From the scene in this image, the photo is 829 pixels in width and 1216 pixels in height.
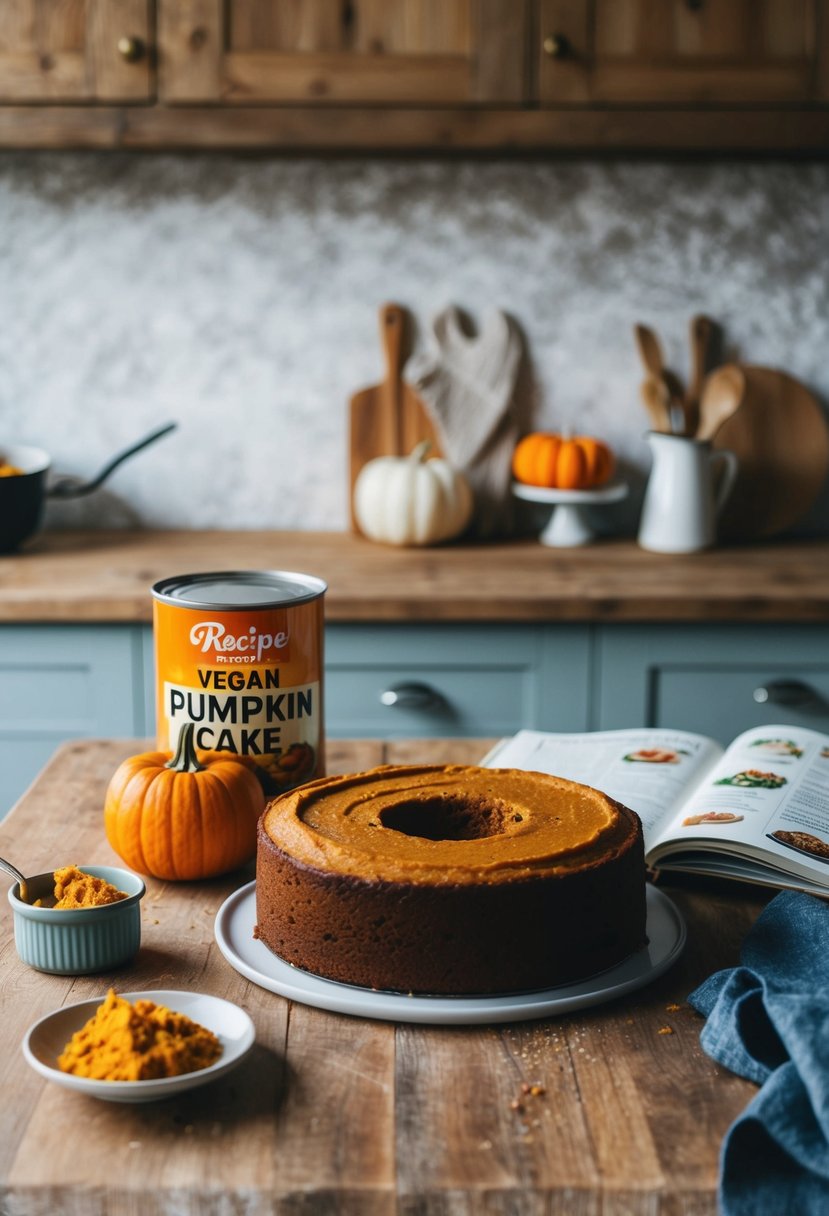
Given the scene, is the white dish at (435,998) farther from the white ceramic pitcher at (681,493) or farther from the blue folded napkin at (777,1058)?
the white ceramic pitcher at (681,493)

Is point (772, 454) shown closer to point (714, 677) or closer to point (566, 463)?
point (566, 463)

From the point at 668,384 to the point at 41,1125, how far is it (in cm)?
232

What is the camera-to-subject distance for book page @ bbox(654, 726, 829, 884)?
1.04 m

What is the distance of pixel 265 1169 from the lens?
0.67 metres

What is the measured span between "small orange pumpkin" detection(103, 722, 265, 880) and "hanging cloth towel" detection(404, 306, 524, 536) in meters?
1.74

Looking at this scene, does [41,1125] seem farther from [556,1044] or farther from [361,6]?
[361,6]

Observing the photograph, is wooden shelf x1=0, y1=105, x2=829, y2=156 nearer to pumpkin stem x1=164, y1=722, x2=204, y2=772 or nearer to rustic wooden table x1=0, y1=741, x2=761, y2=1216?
pumpkin stem x1=164, y1=722, x2=204, y2=772

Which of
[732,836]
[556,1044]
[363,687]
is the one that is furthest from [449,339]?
[556,1044]

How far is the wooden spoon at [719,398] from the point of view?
271cm

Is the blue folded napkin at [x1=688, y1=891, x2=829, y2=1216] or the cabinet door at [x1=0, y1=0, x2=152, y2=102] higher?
the cabinet door at [x1=0, y1=0, x2=152, y2=102]

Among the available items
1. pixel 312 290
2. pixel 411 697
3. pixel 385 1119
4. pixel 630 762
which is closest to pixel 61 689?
pixel 411 697

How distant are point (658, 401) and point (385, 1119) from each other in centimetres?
216

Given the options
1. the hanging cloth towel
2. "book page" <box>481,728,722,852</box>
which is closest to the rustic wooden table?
"book page" <box>481,728,722,852</box>

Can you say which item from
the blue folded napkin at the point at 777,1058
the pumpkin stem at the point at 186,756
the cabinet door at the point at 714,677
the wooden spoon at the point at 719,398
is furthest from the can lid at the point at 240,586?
the wooden spoon at the point at 719,398
